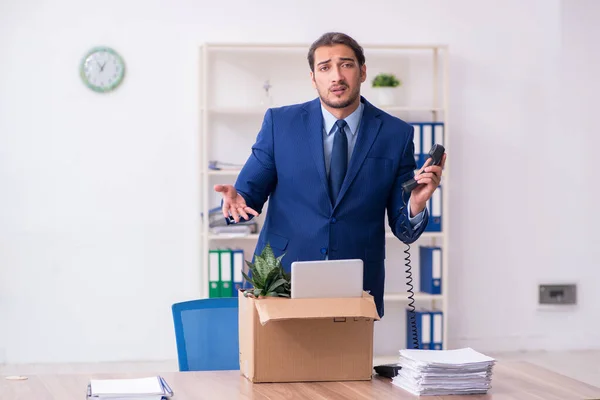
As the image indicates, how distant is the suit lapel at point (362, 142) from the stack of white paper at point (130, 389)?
0.95 metres

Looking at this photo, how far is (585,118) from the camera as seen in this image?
5.57 metres

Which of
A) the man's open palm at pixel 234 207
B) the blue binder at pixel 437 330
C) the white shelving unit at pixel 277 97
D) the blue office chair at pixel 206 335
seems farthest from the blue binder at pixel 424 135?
the blue office chair at pixel 206 335

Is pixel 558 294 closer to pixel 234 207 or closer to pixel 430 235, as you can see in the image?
pixel 430 235

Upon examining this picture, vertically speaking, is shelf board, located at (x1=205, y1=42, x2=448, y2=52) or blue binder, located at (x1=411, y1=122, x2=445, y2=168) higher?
shelf board, located at (x1=205, y1=42, x2=448, y2=52)

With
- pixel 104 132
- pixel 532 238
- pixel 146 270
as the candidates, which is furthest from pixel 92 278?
pixel 532 238

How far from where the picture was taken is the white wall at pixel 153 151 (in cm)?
518

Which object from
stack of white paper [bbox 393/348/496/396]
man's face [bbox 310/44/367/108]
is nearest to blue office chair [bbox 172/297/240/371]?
stack of white paper [bbox 393/348/496/396]

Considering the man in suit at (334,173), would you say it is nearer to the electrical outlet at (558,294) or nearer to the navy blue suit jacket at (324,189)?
the navy blue suit jacket at (324,189)

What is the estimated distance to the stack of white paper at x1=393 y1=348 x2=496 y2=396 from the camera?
6.70 feet

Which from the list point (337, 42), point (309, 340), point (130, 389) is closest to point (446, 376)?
point (309, 340)

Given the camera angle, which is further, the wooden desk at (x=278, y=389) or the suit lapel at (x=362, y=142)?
the suit lapel at (x=362, y=142)

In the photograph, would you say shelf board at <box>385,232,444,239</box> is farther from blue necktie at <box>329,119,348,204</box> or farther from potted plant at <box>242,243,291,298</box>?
potted plant at <box>242,243,291,298</box>

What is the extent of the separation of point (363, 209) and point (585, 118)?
3.28 metres

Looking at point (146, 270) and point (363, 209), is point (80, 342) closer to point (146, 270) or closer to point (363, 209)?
point (146, 270)
